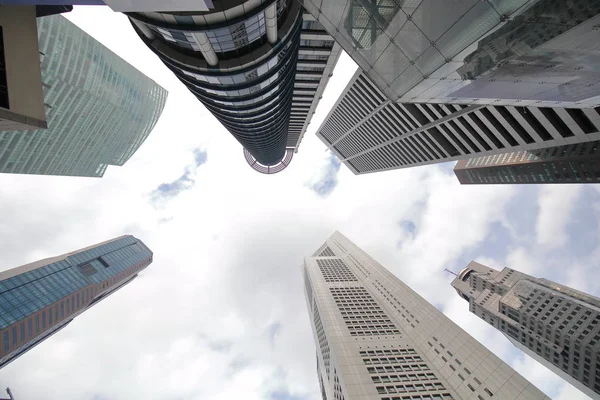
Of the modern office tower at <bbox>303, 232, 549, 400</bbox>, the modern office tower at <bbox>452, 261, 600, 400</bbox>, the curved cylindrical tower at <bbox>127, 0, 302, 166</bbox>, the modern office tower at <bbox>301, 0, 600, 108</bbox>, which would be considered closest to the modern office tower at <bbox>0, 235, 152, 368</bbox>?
the modern office tower at <bbox>303, 232, 549, 400</bbox>

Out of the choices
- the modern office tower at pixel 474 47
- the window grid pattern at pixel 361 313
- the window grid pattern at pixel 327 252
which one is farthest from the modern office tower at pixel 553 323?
the modern office tower at pixel 474 47

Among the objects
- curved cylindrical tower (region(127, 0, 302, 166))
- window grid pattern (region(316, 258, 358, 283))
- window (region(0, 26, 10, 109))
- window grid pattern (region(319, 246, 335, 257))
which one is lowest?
window grid pattern (region(319, 246, 335, 257))

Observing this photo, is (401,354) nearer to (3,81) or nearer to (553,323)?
(3,81)

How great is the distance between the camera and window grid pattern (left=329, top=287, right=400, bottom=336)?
184ft

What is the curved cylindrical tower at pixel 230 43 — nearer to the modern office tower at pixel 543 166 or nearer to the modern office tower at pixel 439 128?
the modern office tower at pixel 439 128

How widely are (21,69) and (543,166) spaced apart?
451 feet

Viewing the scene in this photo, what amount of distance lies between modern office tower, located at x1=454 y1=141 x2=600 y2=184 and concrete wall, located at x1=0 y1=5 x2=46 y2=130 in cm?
11558

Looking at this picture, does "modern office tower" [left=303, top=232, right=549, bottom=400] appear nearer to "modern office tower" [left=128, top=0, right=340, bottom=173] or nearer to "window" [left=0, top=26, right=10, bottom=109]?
"modern office tower" [left=128, top=0, right=340, bottom=173]

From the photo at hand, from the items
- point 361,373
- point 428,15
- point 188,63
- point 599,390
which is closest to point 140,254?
point 361,373

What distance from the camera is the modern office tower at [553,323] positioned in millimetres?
78375

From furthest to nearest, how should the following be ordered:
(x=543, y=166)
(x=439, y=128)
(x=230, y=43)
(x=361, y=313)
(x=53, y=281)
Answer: (x=543, y=166) → (x=53, y=281) → (x=361, y=313) → (x=439, y=128) → (x=230, y=43)

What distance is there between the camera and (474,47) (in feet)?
21.6

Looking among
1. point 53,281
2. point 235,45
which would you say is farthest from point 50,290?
point 235,45

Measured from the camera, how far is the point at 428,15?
658cm
